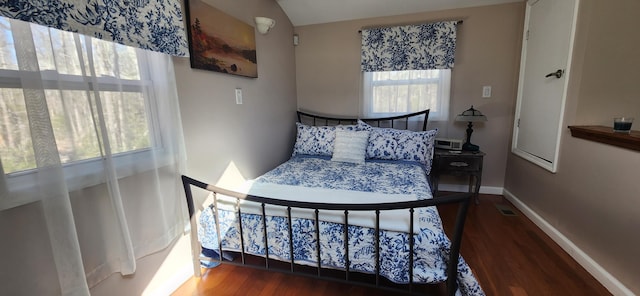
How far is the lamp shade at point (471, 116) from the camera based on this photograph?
104 inches

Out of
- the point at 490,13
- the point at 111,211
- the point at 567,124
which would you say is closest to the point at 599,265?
the point at 567,124

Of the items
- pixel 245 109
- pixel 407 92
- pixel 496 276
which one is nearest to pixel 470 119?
pixel 407 92

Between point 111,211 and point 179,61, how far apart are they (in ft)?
3.03

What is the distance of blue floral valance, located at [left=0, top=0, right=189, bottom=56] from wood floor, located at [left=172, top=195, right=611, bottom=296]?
1.42 m

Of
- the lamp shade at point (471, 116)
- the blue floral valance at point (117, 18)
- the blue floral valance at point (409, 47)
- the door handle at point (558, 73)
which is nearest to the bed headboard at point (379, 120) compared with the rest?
the lamp shade at point (471, 116)

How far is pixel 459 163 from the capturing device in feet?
9.06

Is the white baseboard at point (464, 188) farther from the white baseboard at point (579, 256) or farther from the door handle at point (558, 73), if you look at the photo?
the door handle at point (558, 73)

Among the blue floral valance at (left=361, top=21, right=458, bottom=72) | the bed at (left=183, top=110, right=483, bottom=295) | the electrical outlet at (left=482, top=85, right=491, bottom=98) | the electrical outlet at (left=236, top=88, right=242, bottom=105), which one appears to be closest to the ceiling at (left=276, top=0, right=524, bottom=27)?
the blue floral valance at (left=361, top=21, right=458, bottom=72)

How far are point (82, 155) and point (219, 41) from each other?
118 centimetres

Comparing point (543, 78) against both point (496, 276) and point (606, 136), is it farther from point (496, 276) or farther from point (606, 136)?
point (496, 276)

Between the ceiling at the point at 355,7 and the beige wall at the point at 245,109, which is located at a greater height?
the ceiling at the point at 355,7

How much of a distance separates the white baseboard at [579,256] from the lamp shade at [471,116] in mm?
928

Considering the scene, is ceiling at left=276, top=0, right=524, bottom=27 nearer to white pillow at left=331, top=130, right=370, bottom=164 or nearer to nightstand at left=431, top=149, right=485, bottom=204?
white pillow at left=331, top=130, right=370, bottom=164

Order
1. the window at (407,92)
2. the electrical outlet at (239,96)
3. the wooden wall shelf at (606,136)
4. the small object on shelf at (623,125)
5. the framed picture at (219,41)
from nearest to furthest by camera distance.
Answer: the wooden wall shelf at (606,136), the small object on shelf at (623,125), the framed picture at (219,41), the electrical outlet at (239,96), the window at (407,92)
